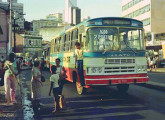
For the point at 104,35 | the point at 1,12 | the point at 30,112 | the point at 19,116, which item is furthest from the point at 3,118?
the point at 1,12

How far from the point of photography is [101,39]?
990cm

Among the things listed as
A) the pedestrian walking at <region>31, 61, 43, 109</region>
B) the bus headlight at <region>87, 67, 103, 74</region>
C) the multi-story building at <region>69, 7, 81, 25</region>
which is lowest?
the pedestrian walking at <region>31, 61, 43, 109</region>

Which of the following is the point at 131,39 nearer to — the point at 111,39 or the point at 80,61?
the point at 111,39

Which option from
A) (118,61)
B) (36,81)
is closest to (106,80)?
(118,61)

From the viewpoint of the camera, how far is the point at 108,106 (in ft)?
28.8

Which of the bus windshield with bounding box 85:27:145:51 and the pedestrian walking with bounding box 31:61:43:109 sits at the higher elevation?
the bus windshield with bounding box 85:27:145:51

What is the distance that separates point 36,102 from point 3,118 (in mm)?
1472

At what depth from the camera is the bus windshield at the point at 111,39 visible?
→ 9.88m

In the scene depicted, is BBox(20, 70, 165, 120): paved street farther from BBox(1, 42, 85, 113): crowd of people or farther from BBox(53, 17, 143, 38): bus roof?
BBox(53, 17, 143, 38): bus roof

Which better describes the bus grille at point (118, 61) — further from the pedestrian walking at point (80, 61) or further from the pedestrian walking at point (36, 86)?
the pedestrian walking at point (36, 86)

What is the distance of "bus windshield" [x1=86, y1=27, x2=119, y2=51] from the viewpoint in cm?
988

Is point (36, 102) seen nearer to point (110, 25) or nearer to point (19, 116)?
point (19, 116)

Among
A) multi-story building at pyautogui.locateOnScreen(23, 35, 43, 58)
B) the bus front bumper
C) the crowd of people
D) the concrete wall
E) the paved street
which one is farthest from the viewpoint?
multi-story building at pyautogui.locateOnScreen(23, 35, 43, 58)

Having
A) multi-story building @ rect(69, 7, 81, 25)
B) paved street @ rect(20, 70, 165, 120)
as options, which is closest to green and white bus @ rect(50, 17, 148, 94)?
paved street @ rect(20, 70, 165, 120)
